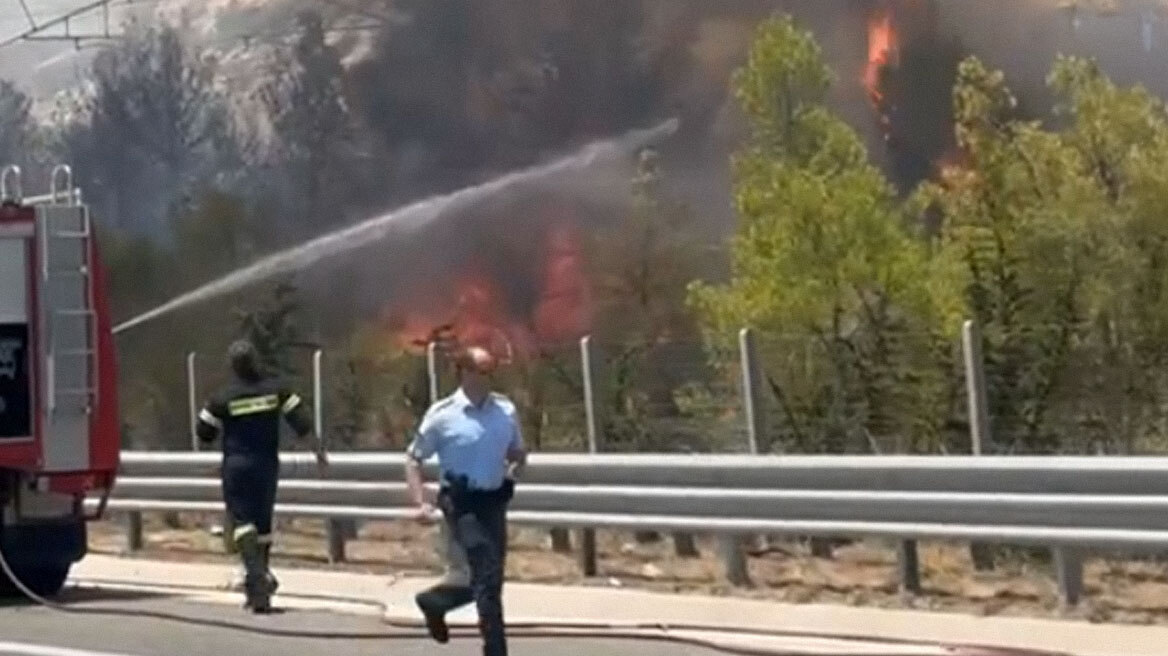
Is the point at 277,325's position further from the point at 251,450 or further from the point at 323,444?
the point at 251,450

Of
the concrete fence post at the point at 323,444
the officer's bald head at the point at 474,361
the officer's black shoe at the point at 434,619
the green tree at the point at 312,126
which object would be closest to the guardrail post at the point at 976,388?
the officer's black shoe at the point at 434,619

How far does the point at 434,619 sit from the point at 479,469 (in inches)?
41.9

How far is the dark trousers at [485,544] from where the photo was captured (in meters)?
12.0

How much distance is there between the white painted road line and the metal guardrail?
3.14m

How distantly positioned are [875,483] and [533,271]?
35100 millimetres

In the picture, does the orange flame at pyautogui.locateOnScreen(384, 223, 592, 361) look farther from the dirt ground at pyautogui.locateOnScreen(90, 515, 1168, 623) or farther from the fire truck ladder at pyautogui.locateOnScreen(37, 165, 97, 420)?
the fire truck ladder at pyautogui.locateOnScreen(37, 165, 97, 420)

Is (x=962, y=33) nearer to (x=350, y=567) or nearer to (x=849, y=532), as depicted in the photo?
(x=350, y=567)

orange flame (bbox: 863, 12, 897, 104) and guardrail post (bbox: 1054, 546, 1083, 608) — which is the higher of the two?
orange flame (bbox: 863, 12, 897, 104)

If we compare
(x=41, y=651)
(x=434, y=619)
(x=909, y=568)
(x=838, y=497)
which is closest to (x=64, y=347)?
(x=41, y=651)

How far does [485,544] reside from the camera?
12.0 metres

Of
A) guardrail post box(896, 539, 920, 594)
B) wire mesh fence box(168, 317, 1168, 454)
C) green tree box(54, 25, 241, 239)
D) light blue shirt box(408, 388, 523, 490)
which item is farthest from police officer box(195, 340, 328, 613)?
green tree box(54, 25, 241, 239)

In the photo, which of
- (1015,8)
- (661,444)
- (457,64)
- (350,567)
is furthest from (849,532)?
(457,64)

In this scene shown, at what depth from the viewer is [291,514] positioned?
721 inches

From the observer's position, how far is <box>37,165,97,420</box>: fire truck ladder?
16906 mm
